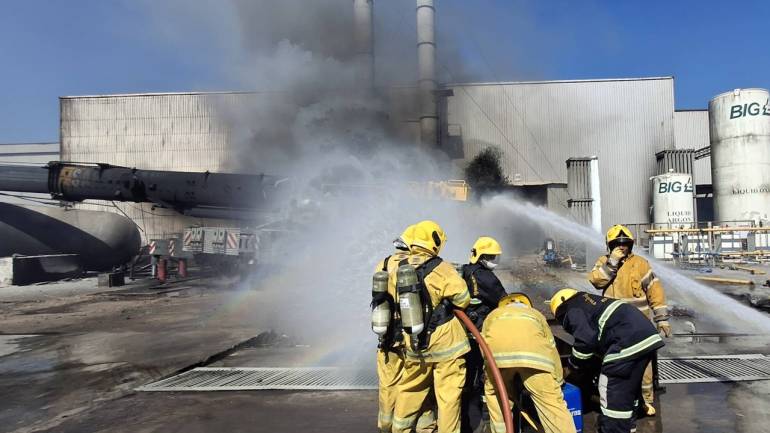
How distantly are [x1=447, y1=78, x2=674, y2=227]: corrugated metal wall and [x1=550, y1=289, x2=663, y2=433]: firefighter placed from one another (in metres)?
22.7

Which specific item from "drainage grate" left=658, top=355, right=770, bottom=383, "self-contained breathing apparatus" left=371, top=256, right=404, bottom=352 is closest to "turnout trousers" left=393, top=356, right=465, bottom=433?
"self-contained breathing apparatus" left=371, top=256, right=404, bottom=352

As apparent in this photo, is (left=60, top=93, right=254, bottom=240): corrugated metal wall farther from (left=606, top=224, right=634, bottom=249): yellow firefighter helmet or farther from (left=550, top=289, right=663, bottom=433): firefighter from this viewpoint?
(left=550, top=289, right=663, bottom=433): firefighter

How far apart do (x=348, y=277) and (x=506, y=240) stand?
1398 centimetres

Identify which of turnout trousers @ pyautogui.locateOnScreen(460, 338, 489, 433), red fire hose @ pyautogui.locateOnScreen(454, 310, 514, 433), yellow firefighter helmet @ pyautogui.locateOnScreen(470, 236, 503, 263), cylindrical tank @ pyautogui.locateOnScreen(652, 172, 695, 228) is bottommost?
turnout trousers @ pyautogui.locateOnScreen(460, 338, 489, 433)

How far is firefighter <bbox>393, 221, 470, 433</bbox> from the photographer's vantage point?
2.80 meters

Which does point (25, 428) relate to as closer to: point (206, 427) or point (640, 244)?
point (206, 427)

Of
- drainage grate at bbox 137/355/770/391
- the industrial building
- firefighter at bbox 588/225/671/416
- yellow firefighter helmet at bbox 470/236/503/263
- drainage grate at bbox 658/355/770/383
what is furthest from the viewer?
the industrial building

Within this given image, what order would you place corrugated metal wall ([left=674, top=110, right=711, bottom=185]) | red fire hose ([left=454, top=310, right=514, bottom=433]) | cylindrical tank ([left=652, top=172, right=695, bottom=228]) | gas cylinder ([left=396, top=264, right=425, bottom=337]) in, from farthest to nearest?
corrugated metal wall ([left=674, top=110, right=711, bottom=185]) < cylindrical tank ([left=652, top=172, right=695, bottom=228]) < gas cylinder ([left=396, top=264, right=425, bottom=337]) < red fire hose ([left=454, top=310, right=514, bottom=433])

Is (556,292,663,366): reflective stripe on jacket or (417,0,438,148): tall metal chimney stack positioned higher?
(417,0,438,148): tall metal chimney stack

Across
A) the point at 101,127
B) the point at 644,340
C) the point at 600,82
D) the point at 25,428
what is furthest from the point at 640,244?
the point at 101,127

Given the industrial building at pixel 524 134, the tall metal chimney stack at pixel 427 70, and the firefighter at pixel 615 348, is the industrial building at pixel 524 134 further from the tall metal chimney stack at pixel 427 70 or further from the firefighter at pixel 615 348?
the firefighter at pixel 615 348

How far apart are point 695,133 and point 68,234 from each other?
105 ft

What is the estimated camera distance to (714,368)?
4906mm

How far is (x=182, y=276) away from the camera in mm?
17094
